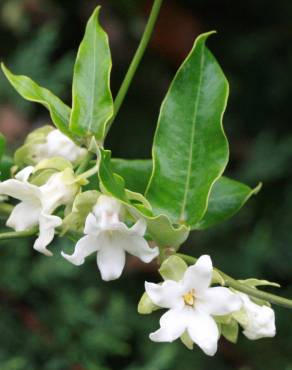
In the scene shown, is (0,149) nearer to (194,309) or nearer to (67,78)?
(194,309)

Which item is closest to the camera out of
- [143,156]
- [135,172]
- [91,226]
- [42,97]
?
[91,226]

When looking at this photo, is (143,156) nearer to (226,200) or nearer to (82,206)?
(226,200)

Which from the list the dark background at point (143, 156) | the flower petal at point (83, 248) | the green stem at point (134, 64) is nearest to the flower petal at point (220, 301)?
the flower petal at point (83, 248)

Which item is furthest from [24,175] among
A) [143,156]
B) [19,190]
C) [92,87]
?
[143,156]

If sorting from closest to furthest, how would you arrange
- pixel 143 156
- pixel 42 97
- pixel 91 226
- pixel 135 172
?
1. pixel 91 226
2. pixel 42 97
3. pixel 135 172
4. pixel 143 156

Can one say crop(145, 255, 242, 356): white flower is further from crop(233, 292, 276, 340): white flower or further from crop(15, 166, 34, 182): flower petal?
crop(15, 166, 34, 182): flower petal

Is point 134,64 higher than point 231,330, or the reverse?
point 134,64

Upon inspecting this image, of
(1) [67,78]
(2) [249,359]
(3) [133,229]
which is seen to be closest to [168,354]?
(2) [249,359]
